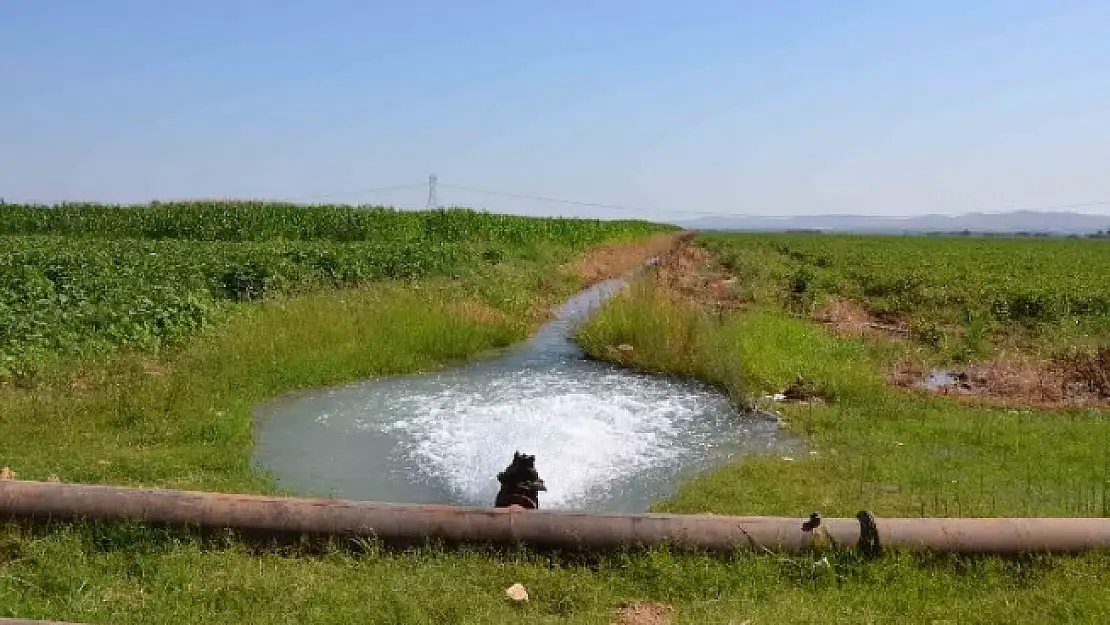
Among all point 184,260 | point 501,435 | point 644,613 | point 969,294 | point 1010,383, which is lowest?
point 501,435

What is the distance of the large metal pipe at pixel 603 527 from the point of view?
514 cm

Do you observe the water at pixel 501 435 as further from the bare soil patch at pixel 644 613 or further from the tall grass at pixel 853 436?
the bare soil patch at pixel 644 613

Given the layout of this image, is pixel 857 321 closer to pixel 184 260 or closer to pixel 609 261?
pixel 184 260

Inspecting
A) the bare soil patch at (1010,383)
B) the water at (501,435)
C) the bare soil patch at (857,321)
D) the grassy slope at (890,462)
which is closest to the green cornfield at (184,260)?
the water at (501,435)

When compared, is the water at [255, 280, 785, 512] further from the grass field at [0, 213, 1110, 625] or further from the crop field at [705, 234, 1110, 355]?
the crop field at [705, 234, 1110, 355]

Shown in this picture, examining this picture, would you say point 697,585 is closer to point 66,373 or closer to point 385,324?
point 66,373

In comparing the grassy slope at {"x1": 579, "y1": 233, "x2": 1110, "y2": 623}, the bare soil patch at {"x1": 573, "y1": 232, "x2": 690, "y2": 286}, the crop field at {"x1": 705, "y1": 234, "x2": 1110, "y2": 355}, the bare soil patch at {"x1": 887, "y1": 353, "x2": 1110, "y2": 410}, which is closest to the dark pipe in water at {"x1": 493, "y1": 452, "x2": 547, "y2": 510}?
the grassy slope at {"x1": 579, "y1": 233, "x2": 1110, "y2": 623}

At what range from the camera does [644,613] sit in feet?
15.3

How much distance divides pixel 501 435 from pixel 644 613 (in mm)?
4529

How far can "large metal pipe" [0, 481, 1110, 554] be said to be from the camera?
5.14 meters

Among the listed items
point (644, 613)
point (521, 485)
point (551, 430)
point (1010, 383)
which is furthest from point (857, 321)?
point (644, 613)

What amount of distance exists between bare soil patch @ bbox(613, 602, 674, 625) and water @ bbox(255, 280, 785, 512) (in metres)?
2.27

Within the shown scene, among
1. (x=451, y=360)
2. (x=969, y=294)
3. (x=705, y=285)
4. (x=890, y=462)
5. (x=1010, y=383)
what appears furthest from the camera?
(x=705, y=285)

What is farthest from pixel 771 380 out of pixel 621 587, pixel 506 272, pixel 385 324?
pixel 506 272
